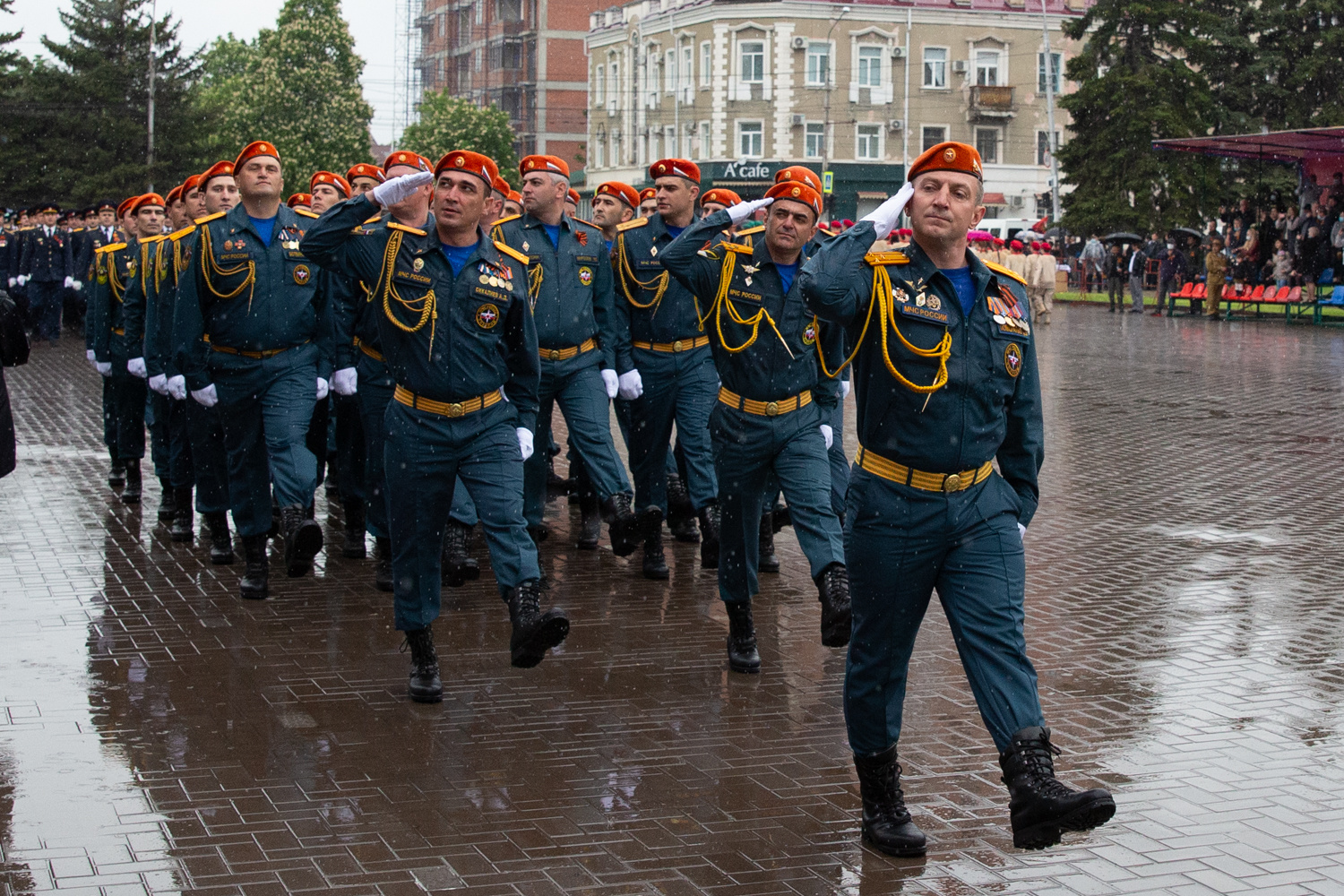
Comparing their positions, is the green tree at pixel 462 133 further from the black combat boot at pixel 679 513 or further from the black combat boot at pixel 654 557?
the black combat boot at pixel 654 557

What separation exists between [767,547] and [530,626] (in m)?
3.54

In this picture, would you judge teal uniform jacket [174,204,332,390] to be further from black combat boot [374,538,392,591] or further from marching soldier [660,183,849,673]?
marching soldier [660,183,849,673]

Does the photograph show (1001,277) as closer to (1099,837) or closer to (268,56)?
(1099,837)

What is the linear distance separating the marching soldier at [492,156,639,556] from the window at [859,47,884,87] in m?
61.5

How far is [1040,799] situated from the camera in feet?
14.5

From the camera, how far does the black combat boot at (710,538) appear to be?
31.6 feet

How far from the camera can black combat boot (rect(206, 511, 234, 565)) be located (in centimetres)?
963

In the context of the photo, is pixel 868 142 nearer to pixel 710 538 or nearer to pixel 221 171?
pixel 710 538

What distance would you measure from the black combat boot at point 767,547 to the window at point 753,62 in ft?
200

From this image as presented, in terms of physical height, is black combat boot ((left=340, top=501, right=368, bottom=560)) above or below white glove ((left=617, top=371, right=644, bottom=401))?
below

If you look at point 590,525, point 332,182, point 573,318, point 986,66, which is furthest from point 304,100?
point 573,318

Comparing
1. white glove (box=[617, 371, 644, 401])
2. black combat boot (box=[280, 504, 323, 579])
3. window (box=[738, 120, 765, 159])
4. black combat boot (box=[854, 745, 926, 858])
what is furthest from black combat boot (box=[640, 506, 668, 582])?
window (box=[738, 120, 765, 159])

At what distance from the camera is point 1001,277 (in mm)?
5160

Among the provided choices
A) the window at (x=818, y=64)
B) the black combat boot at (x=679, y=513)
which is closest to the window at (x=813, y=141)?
the window at (x=818, y=64)
